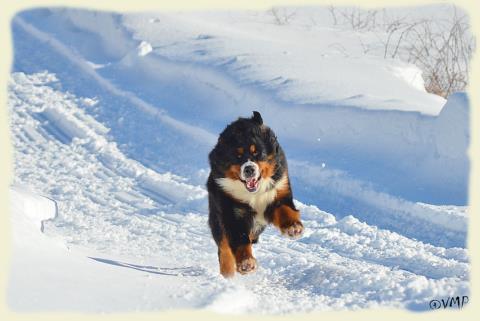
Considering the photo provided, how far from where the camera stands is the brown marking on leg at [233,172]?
5.35 metres

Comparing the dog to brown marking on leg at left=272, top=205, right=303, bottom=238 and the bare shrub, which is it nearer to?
brown marking on leg at left=272, top=205, right=303, bottom=238

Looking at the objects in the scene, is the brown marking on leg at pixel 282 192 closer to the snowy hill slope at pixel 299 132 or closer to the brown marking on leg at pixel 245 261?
the brown marking on leg at pixel 245 261

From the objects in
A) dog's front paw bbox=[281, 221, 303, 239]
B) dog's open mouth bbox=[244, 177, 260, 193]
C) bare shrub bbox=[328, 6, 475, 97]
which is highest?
bare shrub bbox=[328, 6, 475, 97]

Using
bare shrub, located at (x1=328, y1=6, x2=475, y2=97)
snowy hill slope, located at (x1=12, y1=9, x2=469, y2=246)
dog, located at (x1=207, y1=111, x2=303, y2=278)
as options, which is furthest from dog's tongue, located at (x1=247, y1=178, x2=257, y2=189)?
bare shrub, located at (x1=328, y1=6, x2=475, y2=97)

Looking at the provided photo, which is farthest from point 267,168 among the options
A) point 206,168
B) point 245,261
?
point 206,168

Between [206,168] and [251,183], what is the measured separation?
2854 mm

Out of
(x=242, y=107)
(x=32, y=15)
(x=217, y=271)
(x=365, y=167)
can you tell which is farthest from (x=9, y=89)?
A: (x=217, y=271)

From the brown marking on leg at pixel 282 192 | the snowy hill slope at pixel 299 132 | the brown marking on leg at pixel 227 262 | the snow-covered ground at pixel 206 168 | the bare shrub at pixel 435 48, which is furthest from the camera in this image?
the bare shrub at pixel 435 48

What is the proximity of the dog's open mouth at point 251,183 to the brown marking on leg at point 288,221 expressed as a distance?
0.30m

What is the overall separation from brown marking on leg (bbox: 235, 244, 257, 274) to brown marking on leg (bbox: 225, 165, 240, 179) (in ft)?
1.47

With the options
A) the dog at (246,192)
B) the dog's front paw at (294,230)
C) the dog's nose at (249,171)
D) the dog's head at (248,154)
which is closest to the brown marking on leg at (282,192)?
the dog at (246,192)

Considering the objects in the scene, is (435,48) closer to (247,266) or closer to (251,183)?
(251,183)

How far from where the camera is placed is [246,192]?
18.2 ft

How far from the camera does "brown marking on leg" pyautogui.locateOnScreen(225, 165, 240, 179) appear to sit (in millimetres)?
5352
